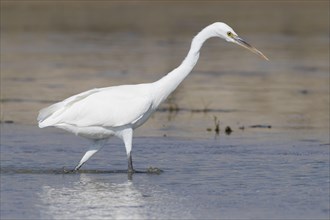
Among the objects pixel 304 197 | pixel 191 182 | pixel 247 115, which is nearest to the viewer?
pixel 304 197

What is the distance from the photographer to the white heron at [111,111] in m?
11.4

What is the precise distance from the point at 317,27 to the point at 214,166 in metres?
22.1

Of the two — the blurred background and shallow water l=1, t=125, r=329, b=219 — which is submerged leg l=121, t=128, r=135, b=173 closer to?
shallow water l=1, t=125, r=329, b=219

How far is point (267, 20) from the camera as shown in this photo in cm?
3659

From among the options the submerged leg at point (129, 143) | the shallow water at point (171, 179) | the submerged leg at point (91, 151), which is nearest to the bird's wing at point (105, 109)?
the submerged leg at point (129, 143)

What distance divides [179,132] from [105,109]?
3177mm

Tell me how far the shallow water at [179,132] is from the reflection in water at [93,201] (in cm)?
1

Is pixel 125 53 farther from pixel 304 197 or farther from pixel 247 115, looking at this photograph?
pixel 304 197

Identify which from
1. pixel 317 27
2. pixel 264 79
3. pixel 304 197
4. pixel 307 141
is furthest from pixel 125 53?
pixel 304 197

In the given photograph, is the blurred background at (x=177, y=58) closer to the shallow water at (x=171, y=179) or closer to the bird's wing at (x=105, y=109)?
the shallow water at (x=171, y=179)

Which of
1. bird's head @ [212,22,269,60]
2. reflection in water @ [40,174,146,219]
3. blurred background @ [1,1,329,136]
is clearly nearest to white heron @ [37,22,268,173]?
bird's head @ [212,22,269,60]

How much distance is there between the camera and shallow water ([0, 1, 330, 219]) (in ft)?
32.7

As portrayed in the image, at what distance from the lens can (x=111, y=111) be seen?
11414 mm

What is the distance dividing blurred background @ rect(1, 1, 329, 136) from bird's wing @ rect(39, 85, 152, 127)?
9.52ft
